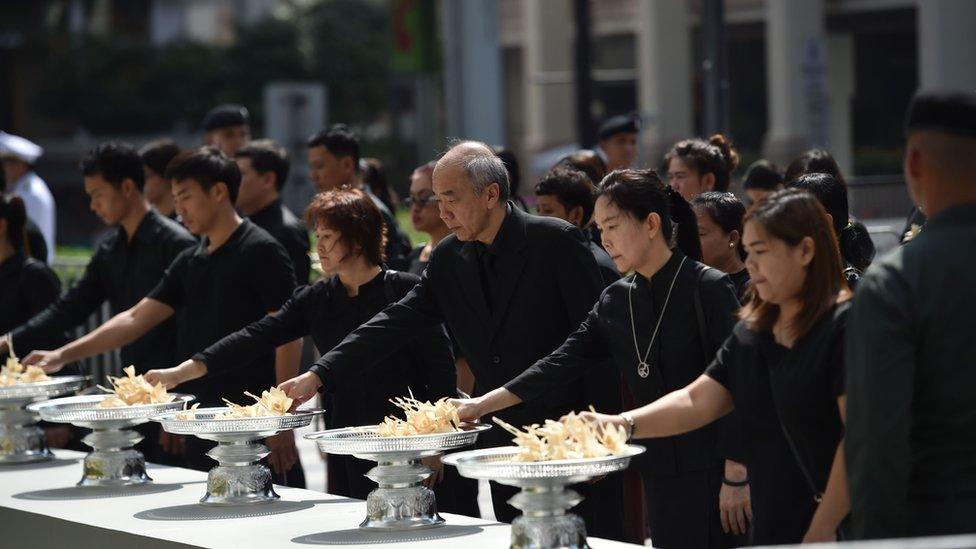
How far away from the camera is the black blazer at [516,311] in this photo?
5.62 metres

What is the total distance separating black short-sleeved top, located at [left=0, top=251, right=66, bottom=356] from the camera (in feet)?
27.1

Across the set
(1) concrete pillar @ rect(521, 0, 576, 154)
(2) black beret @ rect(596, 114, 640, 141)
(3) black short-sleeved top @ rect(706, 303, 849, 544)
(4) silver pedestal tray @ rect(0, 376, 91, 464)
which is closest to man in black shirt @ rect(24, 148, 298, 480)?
(4) silver pedestal tray @ rect(0, 376, 91, 464)

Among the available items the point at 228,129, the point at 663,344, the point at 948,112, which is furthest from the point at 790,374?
the point at 228,129

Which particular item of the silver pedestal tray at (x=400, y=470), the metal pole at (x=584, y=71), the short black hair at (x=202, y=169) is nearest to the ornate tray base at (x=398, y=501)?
the silver pedestal tray at (x=400, y=470)

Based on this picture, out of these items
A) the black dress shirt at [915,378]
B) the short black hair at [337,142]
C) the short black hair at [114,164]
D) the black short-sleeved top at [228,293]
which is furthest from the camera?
the short black hair at [337,142]

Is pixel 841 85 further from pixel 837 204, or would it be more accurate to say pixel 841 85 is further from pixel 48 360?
pixel 837 204

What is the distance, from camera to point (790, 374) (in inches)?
160

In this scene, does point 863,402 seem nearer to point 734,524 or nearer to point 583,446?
point 583,446

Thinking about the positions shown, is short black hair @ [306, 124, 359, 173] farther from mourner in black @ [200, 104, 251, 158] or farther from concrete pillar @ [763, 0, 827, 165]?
concrete pillar @ [763, 0, 827, 165]

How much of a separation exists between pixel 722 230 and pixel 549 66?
31587 mm

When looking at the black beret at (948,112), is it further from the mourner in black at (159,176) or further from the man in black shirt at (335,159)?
the mourner in black at (159,176)

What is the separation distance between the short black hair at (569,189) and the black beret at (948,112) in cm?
342

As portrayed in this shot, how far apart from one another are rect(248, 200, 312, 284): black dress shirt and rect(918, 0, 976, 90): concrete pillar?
68.3ft

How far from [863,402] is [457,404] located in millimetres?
1792
